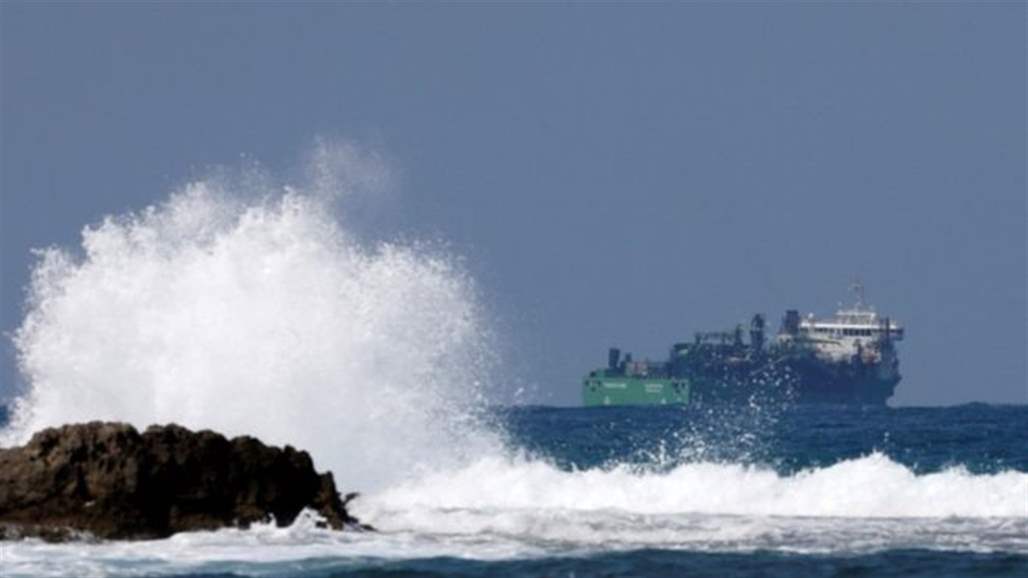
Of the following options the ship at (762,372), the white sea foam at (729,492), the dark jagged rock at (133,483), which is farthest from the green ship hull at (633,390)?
the dark jagged rock at (133,483)

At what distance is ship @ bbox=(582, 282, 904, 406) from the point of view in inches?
6427

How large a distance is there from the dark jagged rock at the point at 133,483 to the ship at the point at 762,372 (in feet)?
416

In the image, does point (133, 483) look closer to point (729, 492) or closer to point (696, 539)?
point (696, 539)

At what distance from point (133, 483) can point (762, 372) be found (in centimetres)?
13366

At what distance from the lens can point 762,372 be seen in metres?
165

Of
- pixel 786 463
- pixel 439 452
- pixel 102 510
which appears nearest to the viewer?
pixel 102 510

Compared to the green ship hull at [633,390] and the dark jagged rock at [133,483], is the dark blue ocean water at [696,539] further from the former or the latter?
the green ship hull at [633,390]

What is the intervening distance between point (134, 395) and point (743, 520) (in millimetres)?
10574

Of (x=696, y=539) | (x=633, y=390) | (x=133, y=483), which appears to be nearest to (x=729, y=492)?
(x=696, y=539)

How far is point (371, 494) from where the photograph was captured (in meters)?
42.0

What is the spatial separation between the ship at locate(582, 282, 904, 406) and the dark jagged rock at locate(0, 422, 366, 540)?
12694cm

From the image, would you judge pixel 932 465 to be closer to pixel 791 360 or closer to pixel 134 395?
pixel 134 395

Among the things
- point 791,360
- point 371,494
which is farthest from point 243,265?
point 791,360

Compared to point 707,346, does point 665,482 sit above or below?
below
